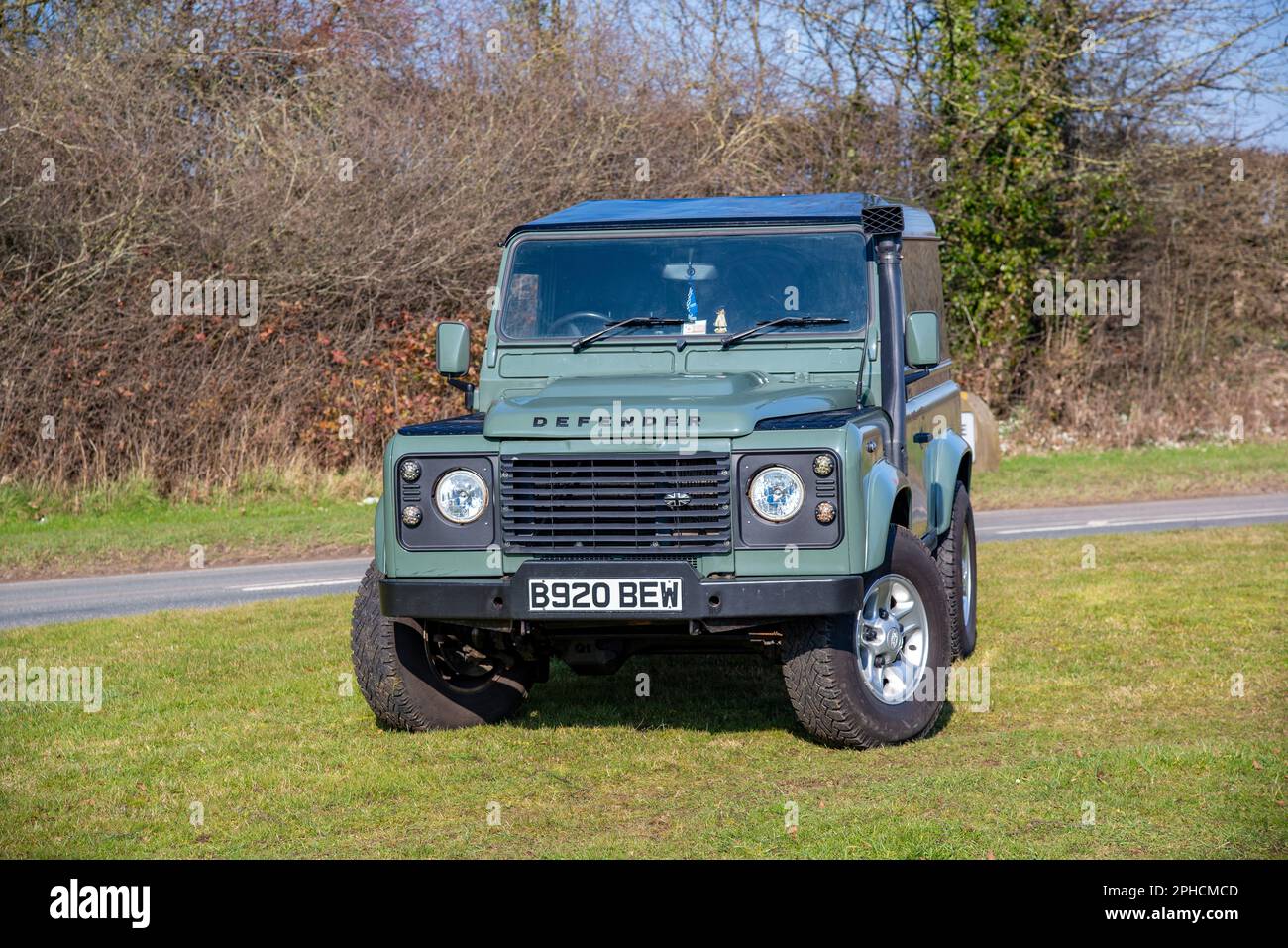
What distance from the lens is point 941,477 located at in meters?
8.76

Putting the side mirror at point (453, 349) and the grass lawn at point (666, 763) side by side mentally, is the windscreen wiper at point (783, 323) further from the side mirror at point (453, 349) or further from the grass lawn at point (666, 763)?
the grass lawn at point (666, 763)

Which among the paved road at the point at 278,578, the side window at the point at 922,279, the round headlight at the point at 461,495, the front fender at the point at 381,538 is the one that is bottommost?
the paved road at the point at 278,578

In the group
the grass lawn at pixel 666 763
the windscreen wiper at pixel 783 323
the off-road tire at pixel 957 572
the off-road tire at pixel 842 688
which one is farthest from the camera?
the off-road tire at pixel 957 572

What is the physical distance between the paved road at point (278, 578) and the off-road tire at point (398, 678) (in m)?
4.64

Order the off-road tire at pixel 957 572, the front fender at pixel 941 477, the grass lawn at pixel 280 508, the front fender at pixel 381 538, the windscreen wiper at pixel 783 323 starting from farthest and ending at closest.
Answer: the grass lawn at pixel 280 508 < the off-road tire at pixel 957 572 < the front fender at pixel 941 477 < the windscreen wiper at pixel 783 323 < the front fender at pixel 381 538

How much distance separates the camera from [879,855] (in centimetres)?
529

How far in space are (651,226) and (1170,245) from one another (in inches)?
734

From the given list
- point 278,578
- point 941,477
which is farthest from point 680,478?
point 278,578

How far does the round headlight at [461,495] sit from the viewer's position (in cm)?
661

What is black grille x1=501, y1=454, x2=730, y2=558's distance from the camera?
6387 millimetres

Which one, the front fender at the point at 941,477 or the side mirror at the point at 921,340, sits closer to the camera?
the side mirror at the point at 921,340

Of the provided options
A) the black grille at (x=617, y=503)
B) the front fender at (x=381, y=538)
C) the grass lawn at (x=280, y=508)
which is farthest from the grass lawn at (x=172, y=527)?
the black grille at (x=617, y=503)

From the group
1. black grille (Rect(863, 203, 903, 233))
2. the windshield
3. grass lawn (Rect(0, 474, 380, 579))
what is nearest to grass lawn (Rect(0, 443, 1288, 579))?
grass lawn (Rect(0, 474, 380, 579))
